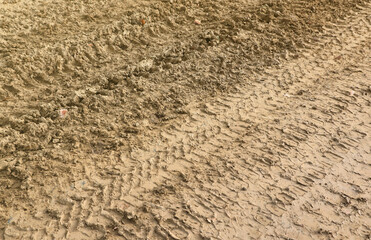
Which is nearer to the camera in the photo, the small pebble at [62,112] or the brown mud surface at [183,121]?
the brown mud surface at [183,121]

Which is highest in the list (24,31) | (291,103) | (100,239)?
(24,31)

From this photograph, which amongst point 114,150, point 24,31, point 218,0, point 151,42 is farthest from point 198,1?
point 114,150

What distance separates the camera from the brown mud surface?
333 centimetres

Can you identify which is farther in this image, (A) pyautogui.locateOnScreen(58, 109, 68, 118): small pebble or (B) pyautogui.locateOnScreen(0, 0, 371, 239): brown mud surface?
(A) pyautogui.locateOnScreen(58, 109, 68, 118): small pebble

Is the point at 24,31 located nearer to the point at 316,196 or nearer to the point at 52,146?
the point at 52,146

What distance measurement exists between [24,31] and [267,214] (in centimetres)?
439

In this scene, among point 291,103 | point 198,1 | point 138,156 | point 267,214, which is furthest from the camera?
point 198,1

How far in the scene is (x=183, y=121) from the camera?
4316 millimetres

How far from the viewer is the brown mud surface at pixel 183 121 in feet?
10.9

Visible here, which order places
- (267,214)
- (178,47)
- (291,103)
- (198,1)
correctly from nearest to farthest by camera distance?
(267,214) → (291,103) → (178,47) → (198,1)

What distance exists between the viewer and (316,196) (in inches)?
138

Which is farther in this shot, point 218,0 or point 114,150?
point 218,0

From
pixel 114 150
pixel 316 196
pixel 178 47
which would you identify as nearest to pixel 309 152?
pixel 316 196

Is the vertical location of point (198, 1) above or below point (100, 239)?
above
